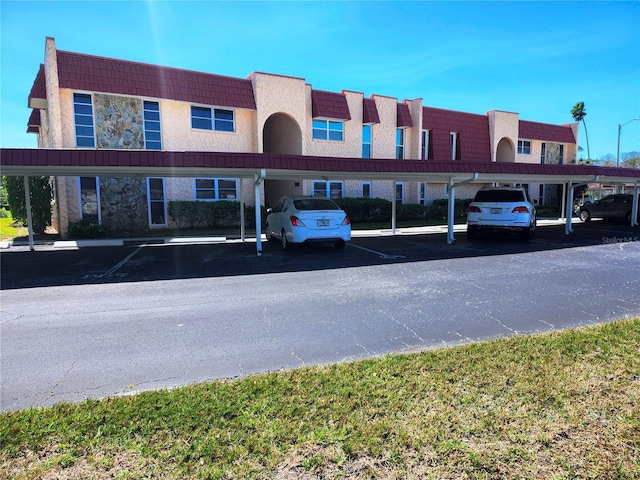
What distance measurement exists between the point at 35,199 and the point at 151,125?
19.9 ft

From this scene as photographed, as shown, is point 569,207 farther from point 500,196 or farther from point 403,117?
point 403,117

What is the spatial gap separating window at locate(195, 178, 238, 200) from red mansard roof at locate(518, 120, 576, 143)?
71.4ft

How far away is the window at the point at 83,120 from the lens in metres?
17.2

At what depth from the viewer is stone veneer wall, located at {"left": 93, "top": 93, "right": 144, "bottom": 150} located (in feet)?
57.9

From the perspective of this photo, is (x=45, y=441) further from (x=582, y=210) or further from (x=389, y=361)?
(x=582, y=210)

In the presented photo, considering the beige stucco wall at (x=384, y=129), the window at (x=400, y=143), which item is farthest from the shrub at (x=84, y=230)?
the window at (x=400, y=143)

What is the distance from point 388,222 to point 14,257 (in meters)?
16.5

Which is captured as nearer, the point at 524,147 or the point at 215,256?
the point at 215,256

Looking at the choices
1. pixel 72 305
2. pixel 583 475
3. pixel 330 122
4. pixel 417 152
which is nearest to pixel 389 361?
pixel 583 475

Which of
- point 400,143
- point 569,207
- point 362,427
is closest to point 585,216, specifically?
point 569,207

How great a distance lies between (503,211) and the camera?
43.3 ft

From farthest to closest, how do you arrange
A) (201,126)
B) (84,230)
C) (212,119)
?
(212,119) < (201,126) < (84,230)

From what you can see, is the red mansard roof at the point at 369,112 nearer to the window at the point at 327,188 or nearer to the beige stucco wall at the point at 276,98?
the beige stucco wall at the point at 276,98

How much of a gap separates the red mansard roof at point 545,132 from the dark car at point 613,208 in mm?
9672
